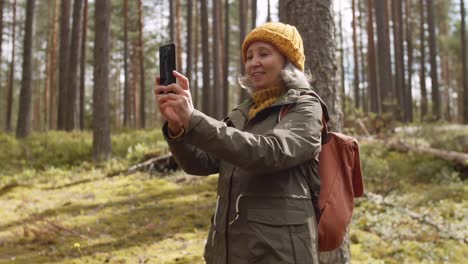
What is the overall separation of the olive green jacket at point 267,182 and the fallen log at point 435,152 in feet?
28.0

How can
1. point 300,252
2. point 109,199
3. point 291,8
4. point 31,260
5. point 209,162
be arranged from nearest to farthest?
point 300,252 < point 209,162 < point 291,8 < point 31,260 < point 109,199

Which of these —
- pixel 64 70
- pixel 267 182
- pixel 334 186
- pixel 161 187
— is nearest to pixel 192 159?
pixel 267 182

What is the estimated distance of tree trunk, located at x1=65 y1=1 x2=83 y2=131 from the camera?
57.3 ft

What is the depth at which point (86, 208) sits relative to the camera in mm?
7641

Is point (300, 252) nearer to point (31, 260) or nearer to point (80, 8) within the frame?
point (31, 260)

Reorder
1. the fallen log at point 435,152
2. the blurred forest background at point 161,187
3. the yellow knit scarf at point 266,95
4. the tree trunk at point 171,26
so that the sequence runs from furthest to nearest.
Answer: the tree trunk at point 171,26 < the fallen log at point 435,152 < the blurred forest background at point 161,187 < the yellow knit scarf at point 266,95

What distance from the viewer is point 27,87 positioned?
52.7 ft

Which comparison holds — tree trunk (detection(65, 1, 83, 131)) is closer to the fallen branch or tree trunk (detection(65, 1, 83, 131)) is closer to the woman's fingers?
the fallen branch

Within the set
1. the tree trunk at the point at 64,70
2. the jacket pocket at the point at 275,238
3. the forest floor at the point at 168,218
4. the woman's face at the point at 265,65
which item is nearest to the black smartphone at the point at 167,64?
→ the woman's face at the point at 265,65

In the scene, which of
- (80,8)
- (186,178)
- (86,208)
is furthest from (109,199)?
(80,8)

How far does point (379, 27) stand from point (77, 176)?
13768 mm

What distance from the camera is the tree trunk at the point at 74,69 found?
17.5 metres

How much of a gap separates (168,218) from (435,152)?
6.98 metres

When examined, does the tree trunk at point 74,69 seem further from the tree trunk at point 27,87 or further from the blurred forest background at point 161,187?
the tree trunk at point 27,87
